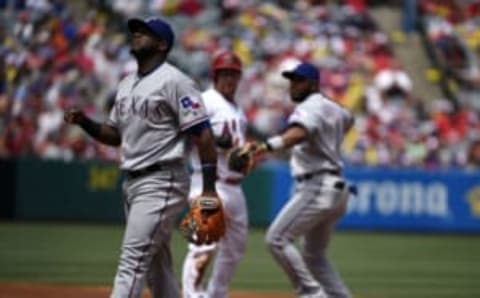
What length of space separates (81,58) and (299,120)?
41.7ft

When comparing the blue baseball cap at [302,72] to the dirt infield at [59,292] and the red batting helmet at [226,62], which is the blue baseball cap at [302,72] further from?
the dirt infield at [59,292]

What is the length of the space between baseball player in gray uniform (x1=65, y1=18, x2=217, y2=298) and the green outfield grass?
483 cm

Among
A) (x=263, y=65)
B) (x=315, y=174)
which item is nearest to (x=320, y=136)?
(x=315, y=174)

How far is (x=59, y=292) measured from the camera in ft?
37.4

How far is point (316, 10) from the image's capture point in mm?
25969

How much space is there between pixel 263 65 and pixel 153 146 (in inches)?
645

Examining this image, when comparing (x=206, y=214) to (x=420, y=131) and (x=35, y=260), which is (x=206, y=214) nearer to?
(x=35, y=260)

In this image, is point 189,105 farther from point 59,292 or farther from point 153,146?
point 59,292

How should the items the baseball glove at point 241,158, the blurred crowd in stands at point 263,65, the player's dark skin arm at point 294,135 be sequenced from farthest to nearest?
the blurred crowd in stands at point 263,65 < the player's dark skin arm at point 294,135 < the baseball glove at point 241,158

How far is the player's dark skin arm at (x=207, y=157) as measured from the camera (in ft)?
24.4

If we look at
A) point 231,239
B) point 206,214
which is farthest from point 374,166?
point 206,214

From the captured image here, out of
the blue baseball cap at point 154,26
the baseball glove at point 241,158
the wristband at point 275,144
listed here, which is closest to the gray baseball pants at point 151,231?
the blue baseball cap at point 154,26

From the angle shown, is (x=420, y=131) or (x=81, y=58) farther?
(x=420, y=131)

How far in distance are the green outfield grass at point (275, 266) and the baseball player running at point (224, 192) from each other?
227 centimetres
